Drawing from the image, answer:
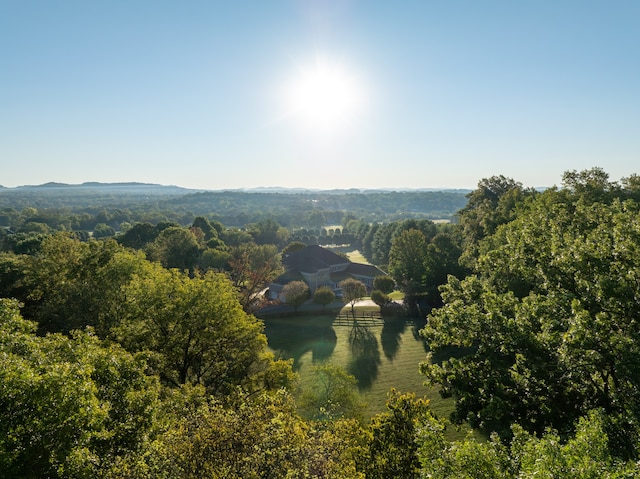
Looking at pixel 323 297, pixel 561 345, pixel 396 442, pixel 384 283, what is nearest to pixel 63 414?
pixel 396 442

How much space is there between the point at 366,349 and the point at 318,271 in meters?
36.5

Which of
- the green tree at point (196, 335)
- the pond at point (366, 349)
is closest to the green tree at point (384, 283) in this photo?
→ the pond at point (366, 349)

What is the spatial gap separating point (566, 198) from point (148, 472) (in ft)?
159

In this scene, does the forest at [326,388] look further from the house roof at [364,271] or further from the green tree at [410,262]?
the house roof at [364,271]

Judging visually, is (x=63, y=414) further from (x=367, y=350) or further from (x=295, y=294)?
(x=295, y=294)

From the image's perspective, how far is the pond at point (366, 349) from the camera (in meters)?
35.0

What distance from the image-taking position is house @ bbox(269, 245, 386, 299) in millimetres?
77188

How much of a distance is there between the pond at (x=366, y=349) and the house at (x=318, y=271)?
1878cm

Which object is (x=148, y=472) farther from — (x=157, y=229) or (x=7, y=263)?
(x=157, y=229)

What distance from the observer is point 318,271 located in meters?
80.6

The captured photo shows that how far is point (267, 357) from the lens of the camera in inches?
1081

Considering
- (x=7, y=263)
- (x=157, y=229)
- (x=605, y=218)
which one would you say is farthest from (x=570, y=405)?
(x=157, y=229)

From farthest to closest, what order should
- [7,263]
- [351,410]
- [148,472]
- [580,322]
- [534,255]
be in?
[7,263] < [351,410] < [534,255] < [580,322] < [148,472]

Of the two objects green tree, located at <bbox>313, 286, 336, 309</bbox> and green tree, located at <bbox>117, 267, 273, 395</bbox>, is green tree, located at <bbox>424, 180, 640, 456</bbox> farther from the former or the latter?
green tree, located at <bbox>313, 286, 336, 309</bbox>
